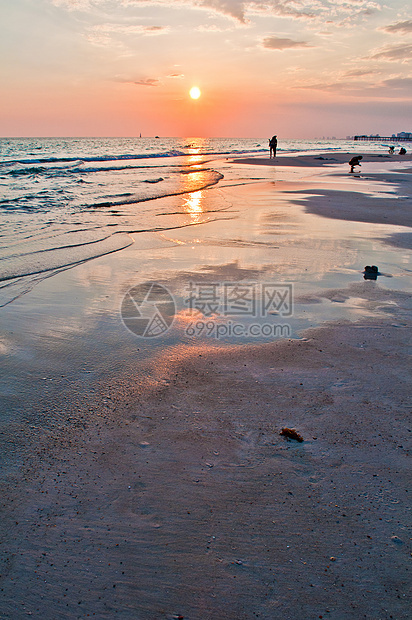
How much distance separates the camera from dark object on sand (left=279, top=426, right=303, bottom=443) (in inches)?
120

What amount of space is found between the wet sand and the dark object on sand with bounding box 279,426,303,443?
4 centimetres

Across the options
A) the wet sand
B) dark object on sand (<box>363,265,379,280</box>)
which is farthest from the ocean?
dark object on sand (<box>363,265,379,280</box>)

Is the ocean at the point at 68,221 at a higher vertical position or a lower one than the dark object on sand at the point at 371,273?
higher

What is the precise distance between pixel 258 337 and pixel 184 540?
265 centimetres

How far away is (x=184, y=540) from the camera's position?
7.55 ft

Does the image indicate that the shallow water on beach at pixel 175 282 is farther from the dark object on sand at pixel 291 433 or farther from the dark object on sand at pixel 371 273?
the dark object on sand at pixel 291 433

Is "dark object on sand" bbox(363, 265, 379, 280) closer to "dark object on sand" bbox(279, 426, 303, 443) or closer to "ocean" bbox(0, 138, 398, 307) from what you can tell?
"dark object on sand" bbox(279, 426, 303, 443)

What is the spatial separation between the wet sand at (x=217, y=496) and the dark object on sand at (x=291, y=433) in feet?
0.14

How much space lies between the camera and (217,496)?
2576 millimetres

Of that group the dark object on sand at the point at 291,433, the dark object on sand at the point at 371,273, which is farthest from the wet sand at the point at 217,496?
Answer: the dark object on sand at the point at 371,273

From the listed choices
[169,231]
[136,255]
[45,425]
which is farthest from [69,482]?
[169,231]

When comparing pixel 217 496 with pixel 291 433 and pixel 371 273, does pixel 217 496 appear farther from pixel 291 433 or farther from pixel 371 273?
pixel 371 273

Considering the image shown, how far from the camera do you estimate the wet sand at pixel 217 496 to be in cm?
203

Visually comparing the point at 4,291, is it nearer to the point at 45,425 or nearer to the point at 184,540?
the point at 45,425
